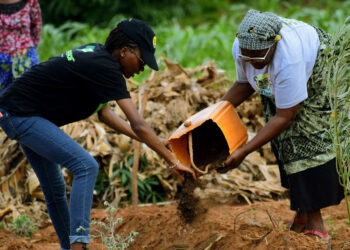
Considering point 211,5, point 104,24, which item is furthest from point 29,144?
point 211,5

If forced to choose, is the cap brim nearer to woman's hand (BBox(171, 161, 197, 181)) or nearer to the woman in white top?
the woman in white top

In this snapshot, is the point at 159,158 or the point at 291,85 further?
the point at 159,158

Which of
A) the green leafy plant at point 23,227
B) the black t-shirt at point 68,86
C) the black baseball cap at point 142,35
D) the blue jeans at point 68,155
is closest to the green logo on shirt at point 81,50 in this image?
the black t-shirt at point 68,86

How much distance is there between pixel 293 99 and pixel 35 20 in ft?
8.38

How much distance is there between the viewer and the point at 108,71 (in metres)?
2.95

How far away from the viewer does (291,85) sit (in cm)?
301

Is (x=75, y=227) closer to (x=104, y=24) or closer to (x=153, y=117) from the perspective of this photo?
(x=153, y=117)

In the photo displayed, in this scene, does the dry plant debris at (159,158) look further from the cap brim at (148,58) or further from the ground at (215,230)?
the cap brim at (148,58)

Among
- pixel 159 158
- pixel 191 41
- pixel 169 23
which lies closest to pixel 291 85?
pixel 159 158

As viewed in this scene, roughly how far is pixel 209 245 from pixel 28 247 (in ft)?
4.21

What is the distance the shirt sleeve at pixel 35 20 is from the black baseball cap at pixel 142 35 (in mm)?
1785

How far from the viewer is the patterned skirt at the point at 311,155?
3258 mm

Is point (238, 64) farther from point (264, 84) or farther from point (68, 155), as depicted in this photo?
point (68, 155)

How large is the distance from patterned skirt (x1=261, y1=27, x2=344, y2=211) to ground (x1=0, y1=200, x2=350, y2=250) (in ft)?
0.80
